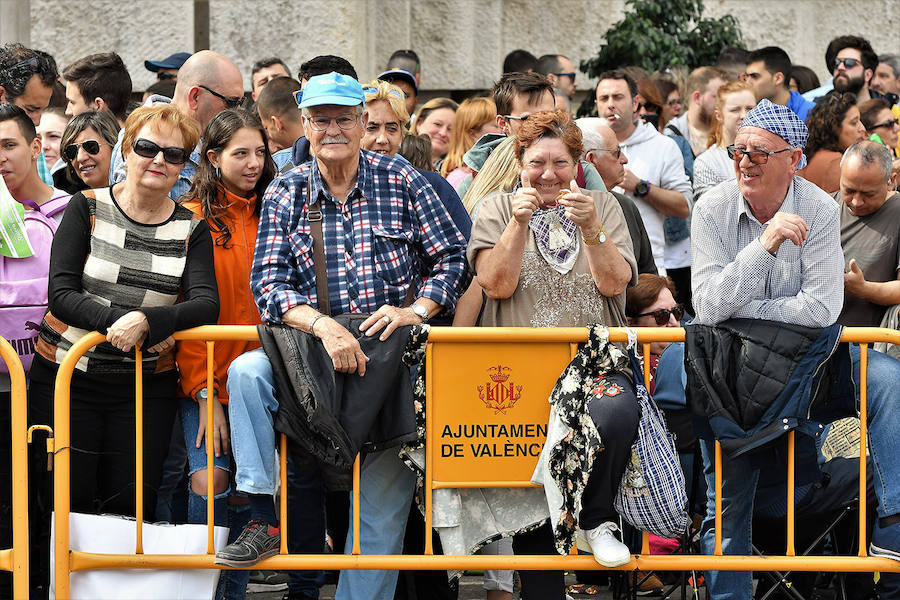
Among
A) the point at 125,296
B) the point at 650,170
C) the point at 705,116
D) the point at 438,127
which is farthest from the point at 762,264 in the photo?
the point at 705,116

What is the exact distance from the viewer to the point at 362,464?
497 centimetres

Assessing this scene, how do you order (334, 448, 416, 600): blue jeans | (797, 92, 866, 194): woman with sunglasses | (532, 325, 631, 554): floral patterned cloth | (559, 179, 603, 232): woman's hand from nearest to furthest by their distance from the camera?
(532, 325, 631, 554): floral patterned cloth < (559, 179, 603, 232): woman's hand < (334, 448, 416, 600): blue jeans < (797, 92, 866, 194): woman with sunglasses

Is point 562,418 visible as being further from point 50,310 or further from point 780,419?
point 50,310

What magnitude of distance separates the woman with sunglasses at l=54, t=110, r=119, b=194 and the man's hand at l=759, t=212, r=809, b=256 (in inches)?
127

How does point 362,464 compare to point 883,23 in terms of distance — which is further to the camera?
point 883,23

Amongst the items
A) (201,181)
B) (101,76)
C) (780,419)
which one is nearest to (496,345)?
(780,419)

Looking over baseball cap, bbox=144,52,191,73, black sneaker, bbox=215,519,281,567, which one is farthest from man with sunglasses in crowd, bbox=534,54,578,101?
black sneaker, bbox=215,519,281,567

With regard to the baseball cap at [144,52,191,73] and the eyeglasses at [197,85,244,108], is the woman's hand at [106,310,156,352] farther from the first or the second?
the baseball cap at [144,52,191,73]

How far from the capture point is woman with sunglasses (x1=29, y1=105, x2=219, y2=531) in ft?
16.3

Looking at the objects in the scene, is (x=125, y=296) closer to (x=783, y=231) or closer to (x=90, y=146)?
(x=90, y=146)

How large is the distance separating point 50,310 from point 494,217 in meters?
1.80

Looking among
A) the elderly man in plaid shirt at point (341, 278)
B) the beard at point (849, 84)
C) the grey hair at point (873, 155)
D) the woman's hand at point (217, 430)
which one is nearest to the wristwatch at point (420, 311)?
the elderly man in plaid shirt at point (341, 278)

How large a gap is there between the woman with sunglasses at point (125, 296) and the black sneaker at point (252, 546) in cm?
48

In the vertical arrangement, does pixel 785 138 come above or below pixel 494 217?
above
